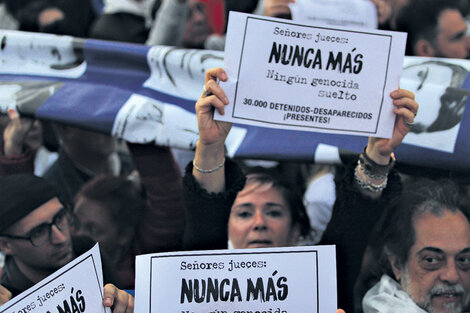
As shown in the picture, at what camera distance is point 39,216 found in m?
2.05

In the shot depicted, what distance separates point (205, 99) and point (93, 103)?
2.51 feet

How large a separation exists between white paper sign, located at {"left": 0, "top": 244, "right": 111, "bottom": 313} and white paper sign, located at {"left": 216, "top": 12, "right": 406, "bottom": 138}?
0.53 m

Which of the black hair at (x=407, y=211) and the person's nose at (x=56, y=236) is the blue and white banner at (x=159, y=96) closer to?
the black hair at (x=407, y=211)

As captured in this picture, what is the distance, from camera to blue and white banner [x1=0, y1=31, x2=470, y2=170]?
7.06 feet

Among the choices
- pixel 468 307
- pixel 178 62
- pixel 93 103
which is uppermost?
pixel 178 62

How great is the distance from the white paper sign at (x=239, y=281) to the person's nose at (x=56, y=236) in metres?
0.56

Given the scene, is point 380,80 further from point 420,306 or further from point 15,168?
point 15,168

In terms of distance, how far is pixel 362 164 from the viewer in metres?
1.91

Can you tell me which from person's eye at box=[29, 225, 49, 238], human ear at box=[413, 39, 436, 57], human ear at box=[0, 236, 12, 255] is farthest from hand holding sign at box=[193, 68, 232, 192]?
human ear at box=[413, 39, 436, 57]

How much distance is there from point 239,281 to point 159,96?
1.00m

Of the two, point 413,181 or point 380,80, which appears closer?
point 380,80

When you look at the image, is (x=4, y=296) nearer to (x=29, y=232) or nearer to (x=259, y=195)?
(x=29, y=232)

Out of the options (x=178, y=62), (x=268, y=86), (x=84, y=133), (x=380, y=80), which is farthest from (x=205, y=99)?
(x=84, y=133)

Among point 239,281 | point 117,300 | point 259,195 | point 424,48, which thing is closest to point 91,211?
point 259,195
